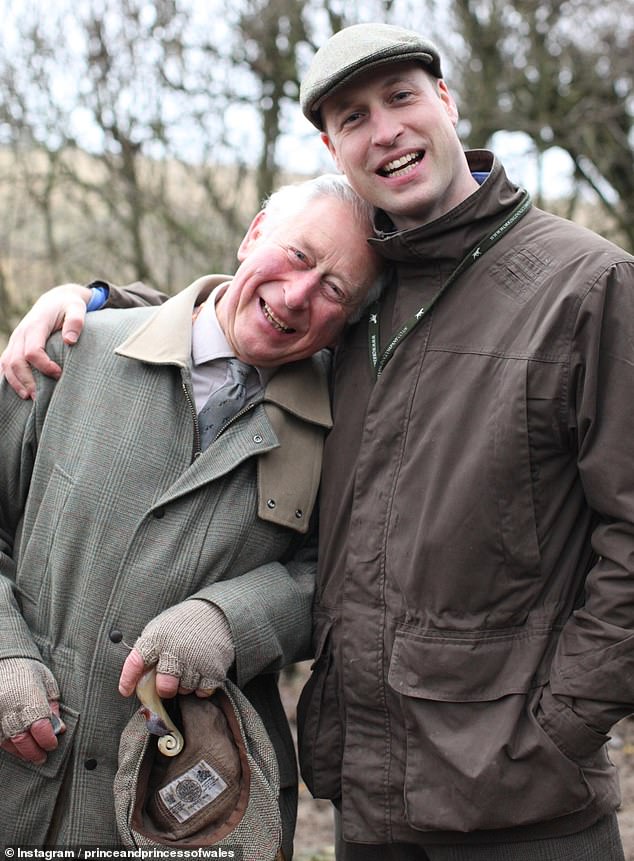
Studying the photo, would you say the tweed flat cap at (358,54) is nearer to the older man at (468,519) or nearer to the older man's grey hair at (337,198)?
the older man at (468,519)

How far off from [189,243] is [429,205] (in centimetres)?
435

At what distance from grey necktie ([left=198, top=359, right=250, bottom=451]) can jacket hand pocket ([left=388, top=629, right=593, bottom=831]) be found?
0.78 m

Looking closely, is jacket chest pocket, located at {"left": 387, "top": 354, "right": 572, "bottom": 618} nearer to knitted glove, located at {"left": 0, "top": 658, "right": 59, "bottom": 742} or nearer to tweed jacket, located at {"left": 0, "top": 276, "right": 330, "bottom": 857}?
tweed jacket, located at {"left": 0, "top": 276, "right": 330, "bottom": 857}

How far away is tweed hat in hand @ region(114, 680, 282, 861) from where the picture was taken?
7.59 feet

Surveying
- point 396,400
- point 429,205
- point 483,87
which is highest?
point 483,87

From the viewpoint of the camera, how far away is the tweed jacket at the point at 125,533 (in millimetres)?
2471

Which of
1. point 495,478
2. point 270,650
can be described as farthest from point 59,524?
point 495,478

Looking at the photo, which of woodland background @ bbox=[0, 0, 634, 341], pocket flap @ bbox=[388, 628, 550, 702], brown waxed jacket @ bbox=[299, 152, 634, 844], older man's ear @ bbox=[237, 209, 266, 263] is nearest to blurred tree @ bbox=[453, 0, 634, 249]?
woodland background @ bbox=[0, 0, 634, 341]

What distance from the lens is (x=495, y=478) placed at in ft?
7.22

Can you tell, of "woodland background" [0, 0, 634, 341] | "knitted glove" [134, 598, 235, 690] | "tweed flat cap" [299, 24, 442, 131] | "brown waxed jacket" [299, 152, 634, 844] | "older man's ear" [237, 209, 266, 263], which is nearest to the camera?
"brown waxed jacket" [299, 152, 634, 844]

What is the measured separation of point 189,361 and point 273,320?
10.2 inches

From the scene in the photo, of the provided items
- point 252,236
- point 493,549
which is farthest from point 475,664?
point 252,236

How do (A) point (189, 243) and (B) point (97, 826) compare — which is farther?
(A) point (189, 243)

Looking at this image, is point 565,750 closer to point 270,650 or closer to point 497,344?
point 270,650
